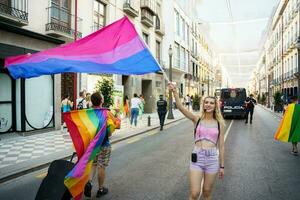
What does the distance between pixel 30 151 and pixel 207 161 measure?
22.4 ft

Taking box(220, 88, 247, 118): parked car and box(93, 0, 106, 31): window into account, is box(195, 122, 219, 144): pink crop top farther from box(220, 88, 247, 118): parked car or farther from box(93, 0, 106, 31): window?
box(220, 88, 247, 118): parked car

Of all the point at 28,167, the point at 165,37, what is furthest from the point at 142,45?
the point at 165,37

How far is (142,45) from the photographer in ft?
15.1

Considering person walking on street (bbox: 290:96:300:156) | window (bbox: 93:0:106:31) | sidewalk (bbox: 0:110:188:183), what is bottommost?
sidewalk (bbox: 0:110:188:183)

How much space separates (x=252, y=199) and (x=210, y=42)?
66.5 metres

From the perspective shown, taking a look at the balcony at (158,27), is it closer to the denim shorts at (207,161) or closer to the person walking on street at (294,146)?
the person walking on street at (294,146)

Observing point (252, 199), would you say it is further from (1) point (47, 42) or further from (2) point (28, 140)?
(1) point (47, 42)

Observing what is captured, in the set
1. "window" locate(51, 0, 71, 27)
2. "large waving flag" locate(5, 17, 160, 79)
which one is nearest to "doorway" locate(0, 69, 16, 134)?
"window" locate(51, 0, 71, 27)

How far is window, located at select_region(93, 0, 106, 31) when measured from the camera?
18559 mm

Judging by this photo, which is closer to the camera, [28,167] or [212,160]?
[212,160]

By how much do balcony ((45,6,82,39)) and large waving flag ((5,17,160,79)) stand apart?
9553 mm

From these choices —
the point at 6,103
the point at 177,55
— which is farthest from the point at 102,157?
the point at 177,55

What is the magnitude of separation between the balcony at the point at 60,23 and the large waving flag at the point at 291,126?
10256 millimetres

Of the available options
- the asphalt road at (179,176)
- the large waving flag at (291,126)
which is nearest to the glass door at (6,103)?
the asphalt road at (179,176)
